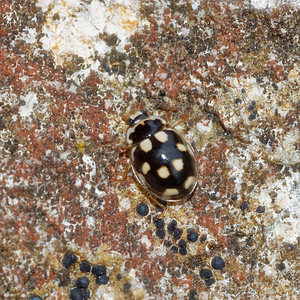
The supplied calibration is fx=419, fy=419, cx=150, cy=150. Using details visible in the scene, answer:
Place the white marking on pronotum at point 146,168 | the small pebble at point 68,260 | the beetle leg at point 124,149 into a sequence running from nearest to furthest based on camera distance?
the small pebble at point 68,260 → the white marking on pronotum at point 146,168 → the beetle leg at point 124,149

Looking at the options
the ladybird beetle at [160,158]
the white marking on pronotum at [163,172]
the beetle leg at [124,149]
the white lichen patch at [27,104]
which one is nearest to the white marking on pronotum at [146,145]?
the ladybird beetle at [160,158]

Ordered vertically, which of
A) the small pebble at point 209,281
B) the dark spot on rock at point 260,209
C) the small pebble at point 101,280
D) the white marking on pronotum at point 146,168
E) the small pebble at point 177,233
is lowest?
the small pebble at point 209,281

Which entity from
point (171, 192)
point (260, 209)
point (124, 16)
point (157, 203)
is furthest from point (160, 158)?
point (124, 16)

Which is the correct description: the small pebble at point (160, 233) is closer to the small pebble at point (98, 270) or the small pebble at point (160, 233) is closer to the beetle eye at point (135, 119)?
the small pebble at point (98, 270)

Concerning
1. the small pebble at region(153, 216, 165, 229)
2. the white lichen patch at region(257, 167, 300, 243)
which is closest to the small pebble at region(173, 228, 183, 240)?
the small pebble at region(153, 216, 165, 229)

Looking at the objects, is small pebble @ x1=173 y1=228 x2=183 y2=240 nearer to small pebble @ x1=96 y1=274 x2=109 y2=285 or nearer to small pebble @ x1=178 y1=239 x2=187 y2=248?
small pebble @ x1=178 y1=239 x2=187 y2=248

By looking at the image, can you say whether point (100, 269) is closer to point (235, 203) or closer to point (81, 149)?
point (81, 149)

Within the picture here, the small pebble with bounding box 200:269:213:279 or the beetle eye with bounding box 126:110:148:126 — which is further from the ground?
the beetle eye with bounding box 126:110:148:126
